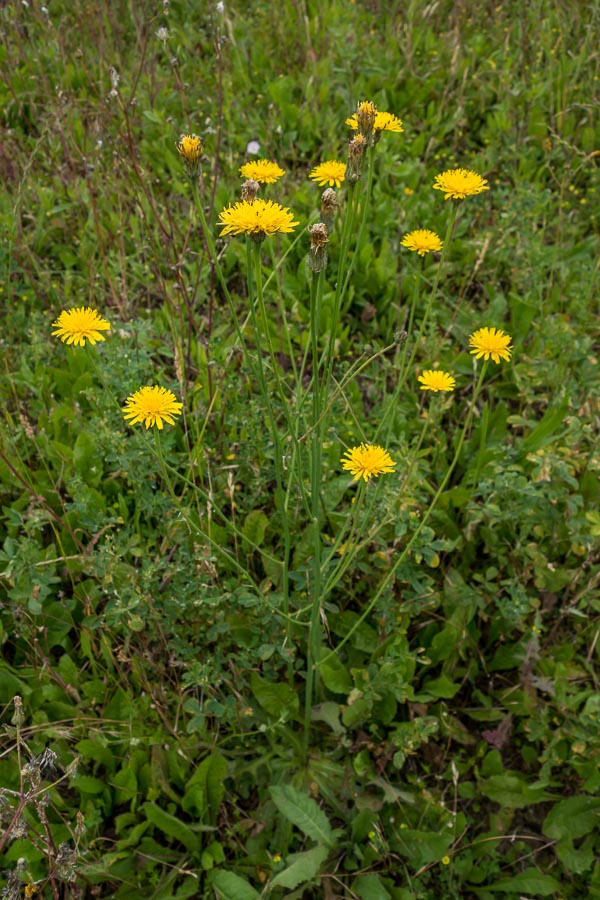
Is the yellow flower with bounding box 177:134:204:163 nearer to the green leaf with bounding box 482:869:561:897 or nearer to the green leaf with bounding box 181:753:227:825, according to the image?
the green leaf with bounding box 181:753:227:825

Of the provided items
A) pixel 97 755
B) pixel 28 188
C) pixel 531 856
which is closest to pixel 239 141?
pixel 28 188

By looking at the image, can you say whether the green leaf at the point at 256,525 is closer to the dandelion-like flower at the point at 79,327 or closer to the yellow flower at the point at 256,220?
the dandelion-like flower at the point at 79,327

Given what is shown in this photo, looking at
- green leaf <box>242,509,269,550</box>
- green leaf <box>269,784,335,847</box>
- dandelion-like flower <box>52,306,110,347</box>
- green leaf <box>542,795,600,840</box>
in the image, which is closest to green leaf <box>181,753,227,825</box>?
green leaf <box>269,784,335,847</box>

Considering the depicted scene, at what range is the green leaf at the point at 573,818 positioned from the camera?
166 cm

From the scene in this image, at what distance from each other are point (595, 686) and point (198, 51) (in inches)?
139

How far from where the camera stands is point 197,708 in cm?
164

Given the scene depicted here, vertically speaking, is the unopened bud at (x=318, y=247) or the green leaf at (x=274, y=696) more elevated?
the unopened bud at (x=318, y=247)

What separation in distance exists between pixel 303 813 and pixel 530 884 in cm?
54

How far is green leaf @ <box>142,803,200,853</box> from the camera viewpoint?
157 centimetres

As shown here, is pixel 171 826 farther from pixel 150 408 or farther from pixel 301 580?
pixel 150 408

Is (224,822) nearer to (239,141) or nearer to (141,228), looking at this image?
(141,228)

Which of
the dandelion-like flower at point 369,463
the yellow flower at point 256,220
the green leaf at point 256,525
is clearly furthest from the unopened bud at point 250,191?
the green leaf at point 256,525

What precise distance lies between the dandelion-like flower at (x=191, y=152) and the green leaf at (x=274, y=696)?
113 cm

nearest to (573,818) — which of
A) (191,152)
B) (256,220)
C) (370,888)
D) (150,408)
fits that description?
(370,888)
